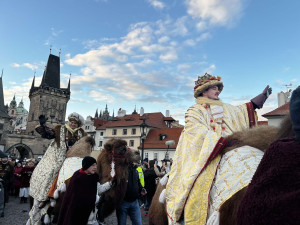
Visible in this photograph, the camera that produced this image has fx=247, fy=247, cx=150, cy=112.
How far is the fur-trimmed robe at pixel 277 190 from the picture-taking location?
0.99m

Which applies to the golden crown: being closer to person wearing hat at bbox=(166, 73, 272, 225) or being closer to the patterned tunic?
person wearing hat at bbox=(166, 73, 272, 225)

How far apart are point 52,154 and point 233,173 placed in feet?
14.8

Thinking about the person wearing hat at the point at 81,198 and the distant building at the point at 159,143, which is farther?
the distant building at the point at 159,143

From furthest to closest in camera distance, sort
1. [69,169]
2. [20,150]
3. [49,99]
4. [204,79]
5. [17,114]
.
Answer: [17,114] → [49,99] → [20,150] → [69,169] → [204,79]

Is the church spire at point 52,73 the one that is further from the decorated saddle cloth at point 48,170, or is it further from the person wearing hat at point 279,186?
the person wearing hat at point 279,186

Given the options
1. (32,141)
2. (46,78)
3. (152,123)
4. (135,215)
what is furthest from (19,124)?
(135,215)

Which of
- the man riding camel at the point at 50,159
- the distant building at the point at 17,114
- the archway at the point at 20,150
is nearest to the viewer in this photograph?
the man riding camel at the point at 50,159

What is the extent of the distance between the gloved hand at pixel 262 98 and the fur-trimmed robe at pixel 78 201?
2889mm

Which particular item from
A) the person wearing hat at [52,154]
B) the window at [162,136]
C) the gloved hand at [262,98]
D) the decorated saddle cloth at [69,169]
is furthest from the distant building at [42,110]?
the gloved hand at [262,98]

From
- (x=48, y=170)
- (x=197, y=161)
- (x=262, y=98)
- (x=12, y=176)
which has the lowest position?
(x=12, y=176)

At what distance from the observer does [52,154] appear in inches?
215

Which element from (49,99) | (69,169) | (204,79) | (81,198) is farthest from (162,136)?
(49,99)

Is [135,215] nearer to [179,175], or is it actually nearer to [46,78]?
[179,175]

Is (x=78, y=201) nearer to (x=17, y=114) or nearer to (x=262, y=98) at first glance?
(x=262, y=98)
